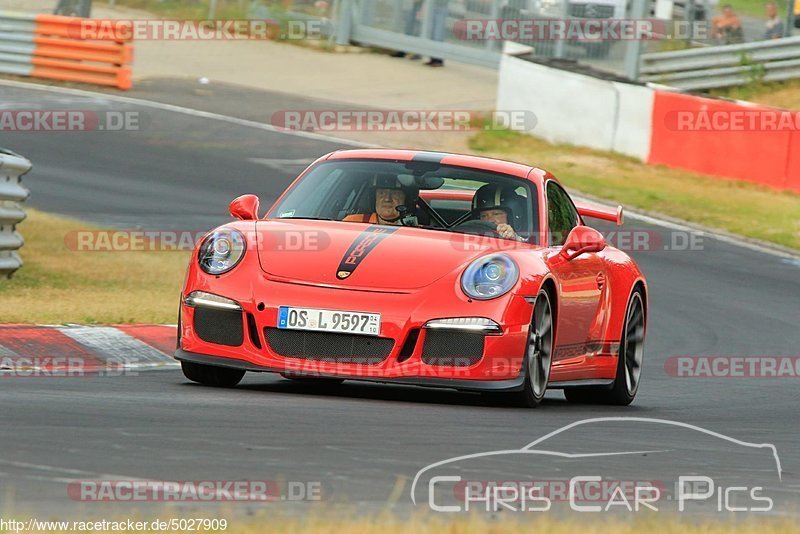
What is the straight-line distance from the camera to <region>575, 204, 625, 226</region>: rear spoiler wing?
33.5 ft

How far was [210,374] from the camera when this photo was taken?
27.2 feet

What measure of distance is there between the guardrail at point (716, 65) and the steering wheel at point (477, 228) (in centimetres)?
1897

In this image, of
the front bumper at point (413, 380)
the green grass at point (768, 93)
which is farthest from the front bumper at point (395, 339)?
the green grass at point (768, 93)

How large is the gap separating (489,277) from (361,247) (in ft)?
2.11

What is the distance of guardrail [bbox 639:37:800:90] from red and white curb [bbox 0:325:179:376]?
18.5 m

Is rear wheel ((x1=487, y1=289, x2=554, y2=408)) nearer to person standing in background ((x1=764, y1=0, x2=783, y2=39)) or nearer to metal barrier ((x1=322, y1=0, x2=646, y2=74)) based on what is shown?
metal barrier ((x1=322, y1=0, x2=646, y2=74))

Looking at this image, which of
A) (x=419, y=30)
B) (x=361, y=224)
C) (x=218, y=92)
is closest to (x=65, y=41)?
(x=218, y=92)

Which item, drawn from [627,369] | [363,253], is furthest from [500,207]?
[627,369]

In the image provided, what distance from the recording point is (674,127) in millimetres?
23297

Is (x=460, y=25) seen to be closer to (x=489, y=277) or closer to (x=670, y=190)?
(x=670, y=190)

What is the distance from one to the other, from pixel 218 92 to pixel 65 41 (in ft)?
8.69

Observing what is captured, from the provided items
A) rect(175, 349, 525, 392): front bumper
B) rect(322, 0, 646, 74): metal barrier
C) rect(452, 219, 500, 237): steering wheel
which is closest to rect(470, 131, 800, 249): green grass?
rect(322, 0, 646, 74): metal barrier

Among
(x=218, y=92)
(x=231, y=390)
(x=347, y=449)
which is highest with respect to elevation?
(x=347, y=449)

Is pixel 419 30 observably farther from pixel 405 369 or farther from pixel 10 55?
pixel 405 369
